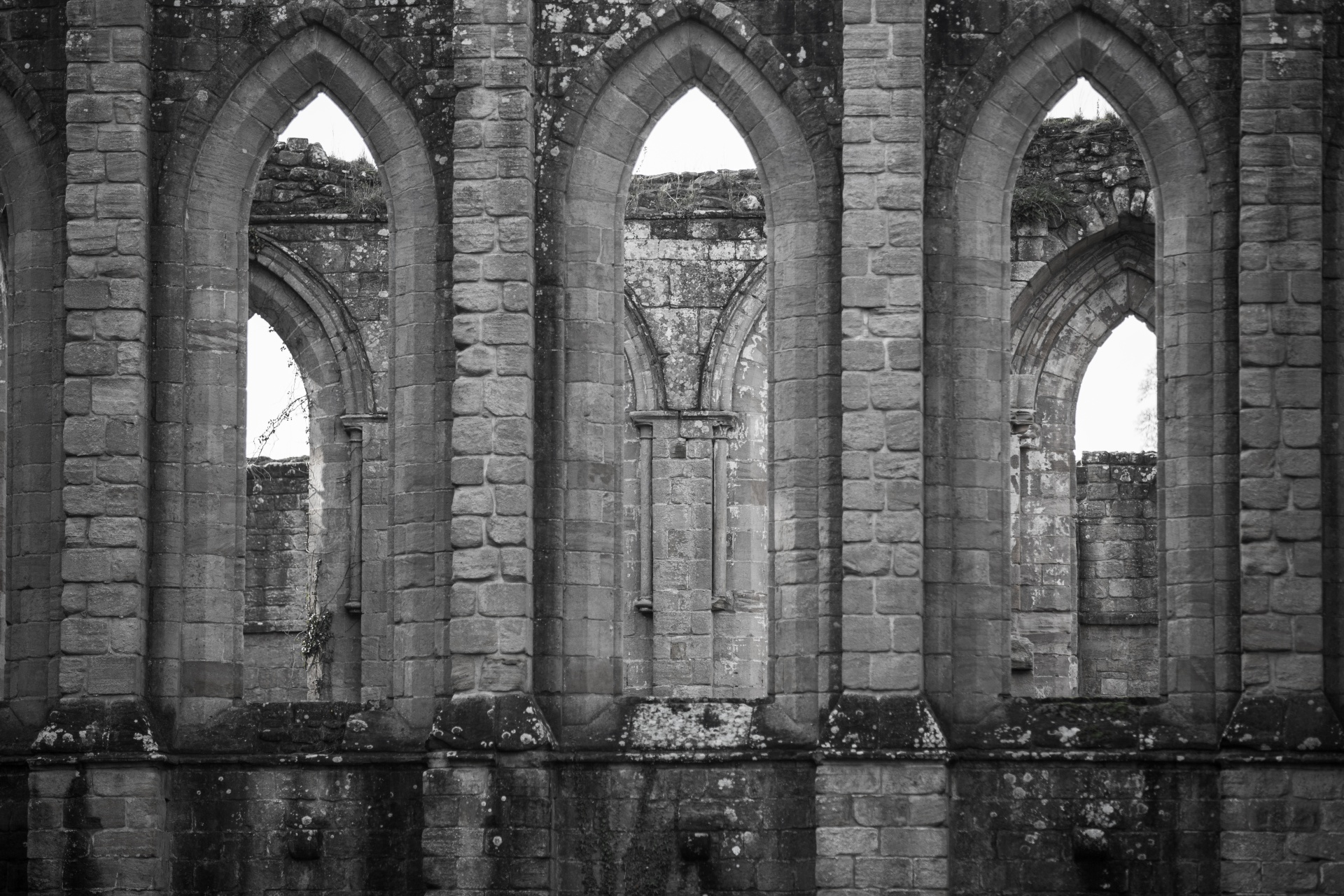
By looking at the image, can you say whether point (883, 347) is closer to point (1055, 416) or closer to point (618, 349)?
point (618, 349)

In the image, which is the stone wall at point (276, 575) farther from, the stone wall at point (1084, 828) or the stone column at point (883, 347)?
the stone wall at point (1084, 828)

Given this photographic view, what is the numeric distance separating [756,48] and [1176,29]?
2669mm

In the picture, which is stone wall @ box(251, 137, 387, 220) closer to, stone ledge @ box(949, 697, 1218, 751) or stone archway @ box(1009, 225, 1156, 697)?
stone archway @ box(1009, 225, 1156, 697)

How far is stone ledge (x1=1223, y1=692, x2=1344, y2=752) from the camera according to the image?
14938mm

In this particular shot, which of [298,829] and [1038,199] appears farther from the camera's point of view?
[1038,199]

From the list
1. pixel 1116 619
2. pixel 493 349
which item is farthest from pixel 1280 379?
pixel 1116 619

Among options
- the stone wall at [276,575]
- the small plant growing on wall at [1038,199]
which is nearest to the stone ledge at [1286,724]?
the small plant growing on wall at [1038,199]

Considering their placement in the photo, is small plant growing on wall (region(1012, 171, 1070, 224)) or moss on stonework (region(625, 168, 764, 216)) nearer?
small plant growing on wall (region(1012, 171, 1070, 224))

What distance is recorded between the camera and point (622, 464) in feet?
53.1

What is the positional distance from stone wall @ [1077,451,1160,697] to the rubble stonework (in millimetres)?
7157

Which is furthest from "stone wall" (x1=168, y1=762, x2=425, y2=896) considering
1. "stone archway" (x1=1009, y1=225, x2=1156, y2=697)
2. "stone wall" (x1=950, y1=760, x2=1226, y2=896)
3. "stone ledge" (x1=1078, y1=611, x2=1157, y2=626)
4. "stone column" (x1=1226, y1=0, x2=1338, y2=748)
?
"stone ledge" (x1=1078, y1=611, x2=1157, y2=626)

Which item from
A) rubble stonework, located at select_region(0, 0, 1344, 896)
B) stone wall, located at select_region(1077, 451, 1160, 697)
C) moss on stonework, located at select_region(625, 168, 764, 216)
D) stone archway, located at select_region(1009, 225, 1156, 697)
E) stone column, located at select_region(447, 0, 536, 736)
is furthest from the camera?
stone wall, located at select_region(1077, 451, 1160, 697)

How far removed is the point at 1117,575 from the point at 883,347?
8.13 meters

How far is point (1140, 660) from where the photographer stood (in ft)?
74.9
